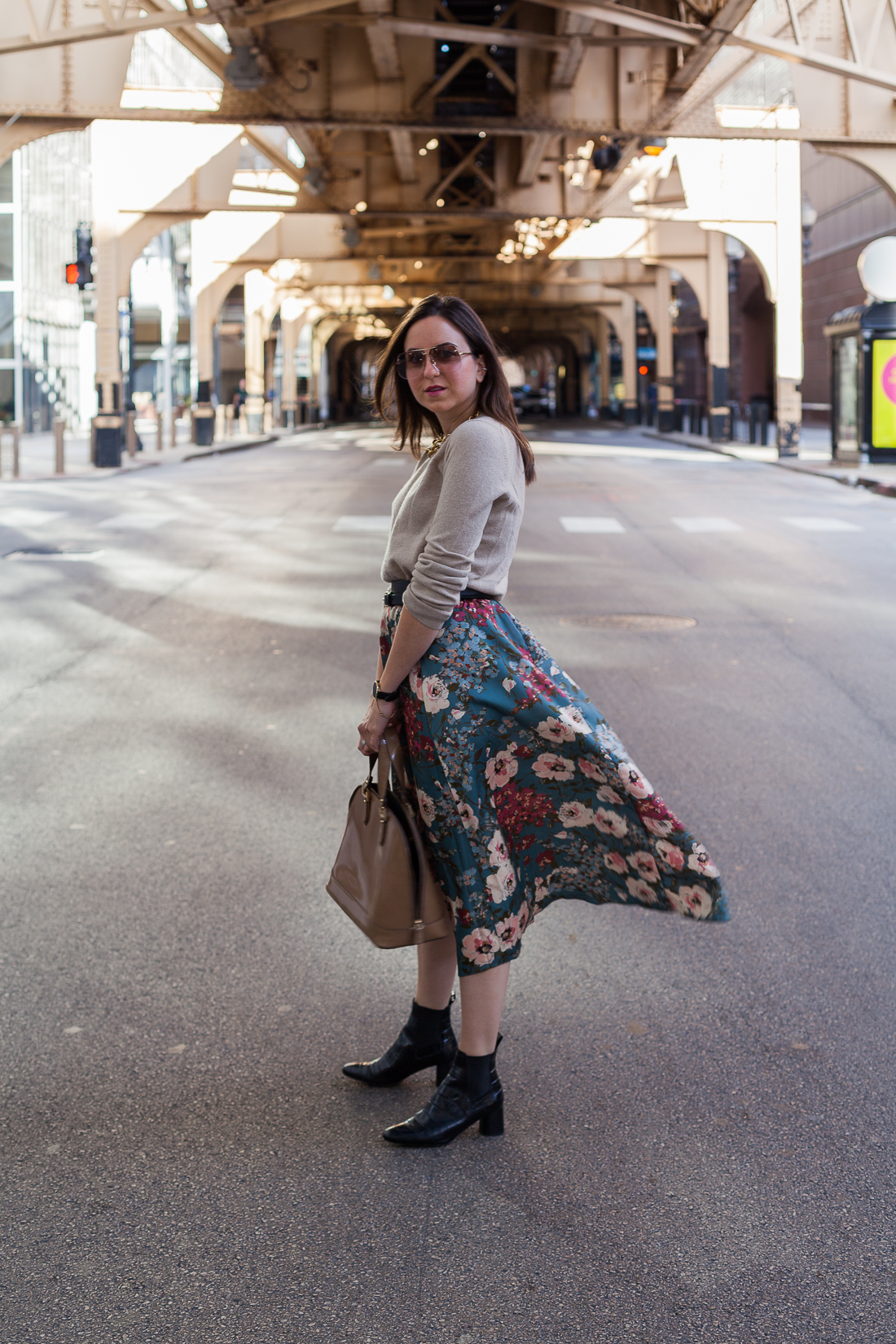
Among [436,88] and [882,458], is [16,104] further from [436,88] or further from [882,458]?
[882,458]

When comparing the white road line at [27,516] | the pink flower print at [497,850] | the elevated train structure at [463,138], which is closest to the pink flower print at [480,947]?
the pink flower print at [497,850]

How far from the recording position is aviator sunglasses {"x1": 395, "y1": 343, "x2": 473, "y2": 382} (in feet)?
11.1

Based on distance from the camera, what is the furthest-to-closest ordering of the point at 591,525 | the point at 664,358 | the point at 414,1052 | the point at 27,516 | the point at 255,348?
the point at 255,348 → the point at 664,358 → the point at 27,516 → the point at 591,525 → the point at 414,1052

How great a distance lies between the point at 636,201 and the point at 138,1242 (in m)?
35.6

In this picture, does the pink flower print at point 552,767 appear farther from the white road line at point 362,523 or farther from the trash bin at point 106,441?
the trash bin at point 106,441

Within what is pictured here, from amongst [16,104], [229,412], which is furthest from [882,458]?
[229,412]

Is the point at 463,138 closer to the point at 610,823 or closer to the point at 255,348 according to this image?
the point at 255,348

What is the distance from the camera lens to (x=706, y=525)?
59.4 ft

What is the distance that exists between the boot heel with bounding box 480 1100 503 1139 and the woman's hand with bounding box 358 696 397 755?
0.90 meters

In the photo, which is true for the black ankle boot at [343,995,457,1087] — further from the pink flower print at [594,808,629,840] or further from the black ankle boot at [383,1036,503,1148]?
the pink flower print at [594,808,629,840]

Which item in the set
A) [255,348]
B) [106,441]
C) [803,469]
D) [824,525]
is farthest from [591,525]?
[255,348]

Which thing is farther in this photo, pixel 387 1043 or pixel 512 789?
pixel 387 1043

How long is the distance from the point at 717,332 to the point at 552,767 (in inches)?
1522

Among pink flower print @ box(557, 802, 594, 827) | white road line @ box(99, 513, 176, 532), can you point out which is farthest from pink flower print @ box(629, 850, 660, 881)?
white road line @ box(99, 513, 176, 532)
